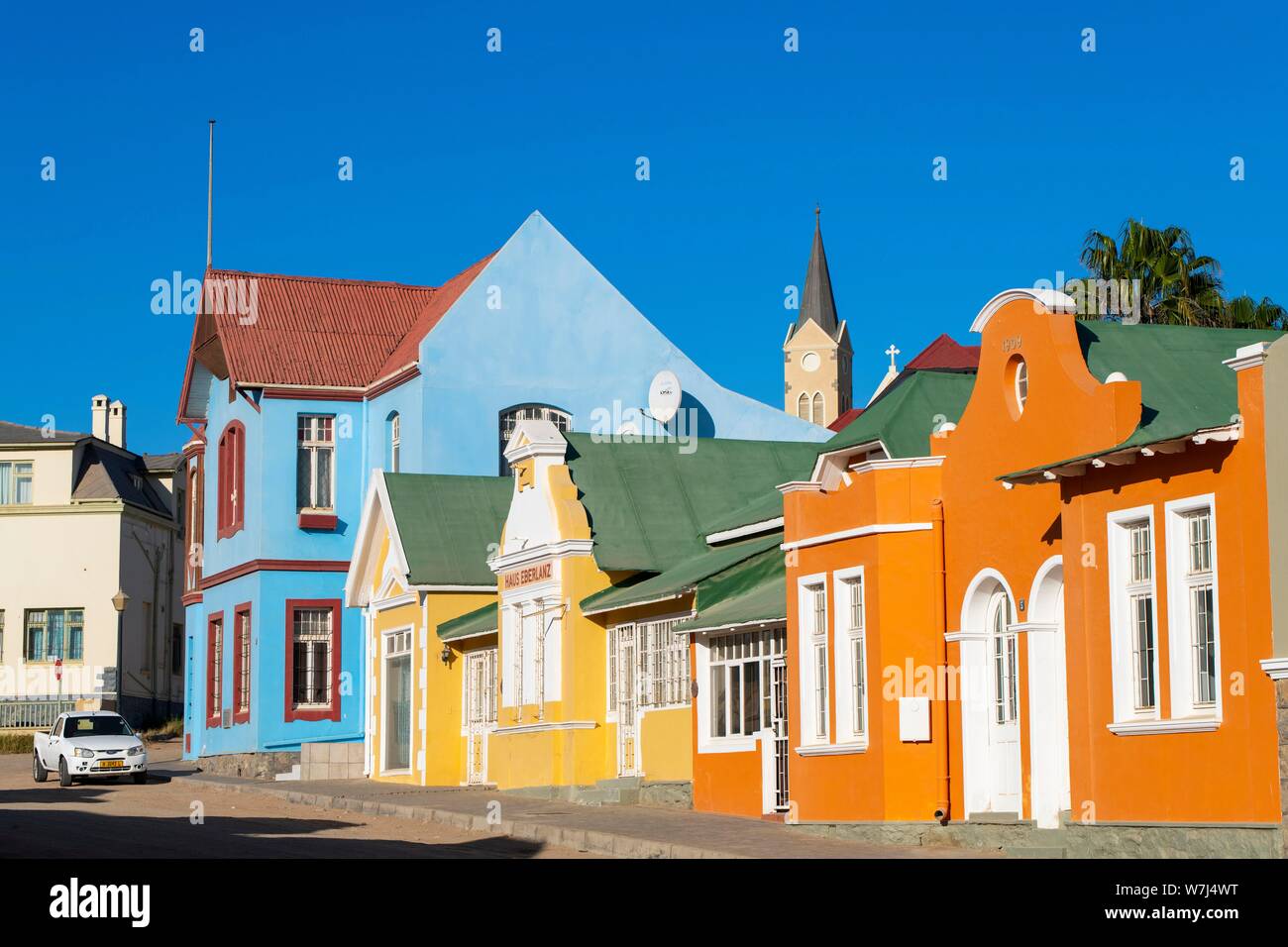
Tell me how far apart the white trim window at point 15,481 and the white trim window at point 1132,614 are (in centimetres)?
4905

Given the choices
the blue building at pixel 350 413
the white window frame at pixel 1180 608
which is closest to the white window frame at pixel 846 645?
the white window frame at pixel 1180 608

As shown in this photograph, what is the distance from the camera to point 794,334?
99.5 metres

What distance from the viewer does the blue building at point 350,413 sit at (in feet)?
128

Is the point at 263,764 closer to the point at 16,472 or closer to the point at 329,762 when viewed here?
the point at 329,762

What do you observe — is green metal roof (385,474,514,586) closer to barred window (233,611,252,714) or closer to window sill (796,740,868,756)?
barred window (233,611,252,714)

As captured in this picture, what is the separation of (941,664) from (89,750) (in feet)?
63.0

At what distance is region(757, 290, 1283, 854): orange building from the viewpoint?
16.1 meters

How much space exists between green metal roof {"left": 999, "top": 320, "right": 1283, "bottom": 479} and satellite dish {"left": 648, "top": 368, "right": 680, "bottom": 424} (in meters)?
16.0

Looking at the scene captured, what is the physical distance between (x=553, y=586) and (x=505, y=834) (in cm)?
700

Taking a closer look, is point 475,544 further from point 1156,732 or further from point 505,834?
point 1156,732

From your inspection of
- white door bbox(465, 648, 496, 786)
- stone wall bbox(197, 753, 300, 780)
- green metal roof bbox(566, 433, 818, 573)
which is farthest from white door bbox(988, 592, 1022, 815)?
stone wall bbox(197, 753, 300, 780)

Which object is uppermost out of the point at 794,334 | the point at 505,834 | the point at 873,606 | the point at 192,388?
the point at 794,334

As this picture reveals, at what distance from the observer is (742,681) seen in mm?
25094
